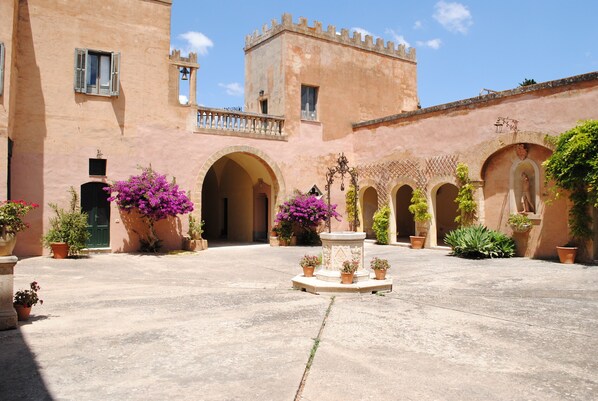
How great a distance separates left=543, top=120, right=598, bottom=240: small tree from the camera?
442 inches

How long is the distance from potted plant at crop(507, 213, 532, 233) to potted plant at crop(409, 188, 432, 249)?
3.28m

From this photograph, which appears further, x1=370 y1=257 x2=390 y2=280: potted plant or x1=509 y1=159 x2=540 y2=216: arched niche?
x1=509 y1=159 x2=540 y2=216: arched niche

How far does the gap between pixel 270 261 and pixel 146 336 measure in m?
7.54

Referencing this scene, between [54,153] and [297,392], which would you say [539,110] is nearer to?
[297,392]

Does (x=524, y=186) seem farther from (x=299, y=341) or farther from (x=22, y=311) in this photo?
(x=22, y=311)

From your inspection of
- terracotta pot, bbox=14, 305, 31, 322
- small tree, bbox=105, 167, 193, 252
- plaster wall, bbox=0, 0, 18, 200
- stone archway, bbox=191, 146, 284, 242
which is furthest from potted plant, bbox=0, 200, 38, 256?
stone archway, bbox=191, 146, 284, 242

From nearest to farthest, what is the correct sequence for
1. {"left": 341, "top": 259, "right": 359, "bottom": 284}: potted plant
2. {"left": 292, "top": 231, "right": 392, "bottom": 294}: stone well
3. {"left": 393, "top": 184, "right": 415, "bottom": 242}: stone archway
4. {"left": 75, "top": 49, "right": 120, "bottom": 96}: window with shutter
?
{"left": 341, "top": 259, "right": 359, "bottom": 284}: potted plant < {"left": 292, "top": 231, "right": 392, "bottom": 294}: stone well < {"left": 75, "top": 49, "right": 120, "bottom": 96}: window with shutter < {"left": 393, "top": 184, "right": 415, "bottom": 242}: stone archway

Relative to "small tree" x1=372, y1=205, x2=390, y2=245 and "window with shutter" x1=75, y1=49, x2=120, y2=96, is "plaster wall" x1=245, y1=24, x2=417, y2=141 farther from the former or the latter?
"window with shutter" x1=75, y1=49, x2=120, y2=96

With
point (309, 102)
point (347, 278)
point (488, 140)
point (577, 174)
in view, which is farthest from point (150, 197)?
point (577, 174)

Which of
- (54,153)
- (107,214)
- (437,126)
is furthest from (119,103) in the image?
(437,126)

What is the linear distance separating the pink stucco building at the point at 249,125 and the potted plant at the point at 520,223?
21 cm

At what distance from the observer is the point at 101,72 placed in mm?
14242

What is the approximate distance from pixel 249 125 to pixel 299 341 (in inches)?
509

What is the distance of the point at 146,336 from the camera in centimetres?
528
